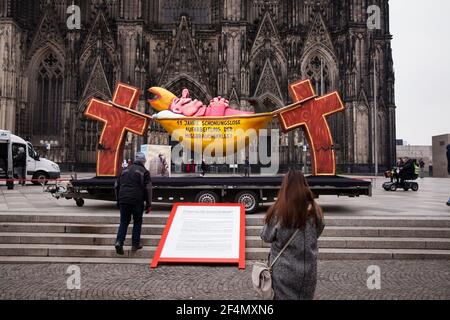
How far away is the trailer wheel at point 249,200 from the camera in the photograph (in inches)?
380

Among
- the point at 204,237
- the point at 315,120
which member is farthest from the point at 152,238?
the point at 315,120

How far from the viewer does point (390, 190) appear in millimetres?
18234

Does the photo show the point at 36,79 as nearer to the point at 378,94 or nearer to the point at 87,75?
the point at 87,75

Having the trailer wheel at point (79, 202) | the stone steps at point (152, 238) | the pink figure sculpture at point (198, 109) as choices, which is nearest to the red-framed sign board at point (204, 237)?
the stone steps at point (152, 238)

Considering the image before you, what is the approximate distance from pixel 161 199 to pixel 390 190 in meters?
12.9

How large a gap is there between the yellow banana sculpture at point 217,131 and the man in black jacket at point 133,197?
13.0 feet

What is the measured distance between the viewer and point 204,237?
6.99 meters

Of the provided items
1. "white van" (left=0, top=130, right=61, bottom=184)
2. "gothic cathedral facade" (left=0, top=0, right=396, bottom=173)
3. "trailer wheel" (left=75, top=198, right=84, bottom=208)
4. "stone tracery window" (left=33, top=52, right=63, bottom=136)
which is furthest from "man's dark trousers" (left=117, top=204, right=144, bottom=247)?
"stone tracery window" (left=33, top=52, right=63, bottom=136)

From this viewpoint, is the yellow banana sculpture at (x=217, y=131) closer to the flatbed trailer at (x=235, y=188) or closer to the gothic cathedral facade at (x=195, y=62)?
the flatbed trailer at (x=235, y=188)

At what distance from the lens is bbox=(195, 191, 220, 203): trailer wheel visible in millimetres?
9703

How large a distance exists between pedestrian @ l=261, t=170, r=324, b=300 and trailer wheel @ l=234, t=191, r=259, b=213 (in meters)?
6.42

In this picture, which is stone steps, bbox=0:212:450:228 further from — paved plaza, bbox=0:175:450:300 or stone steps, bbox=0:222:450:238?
paved plaza, bbox=0:175:450:300
